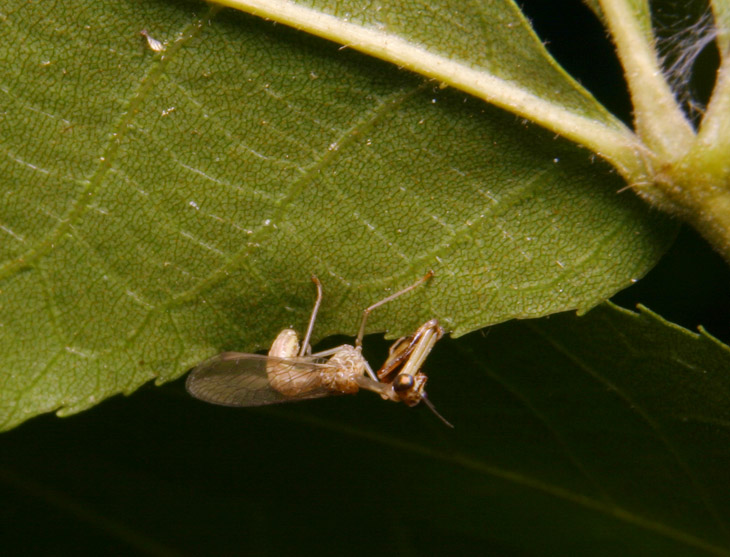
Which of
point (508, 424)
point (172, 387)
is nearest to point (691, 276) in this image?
point (508, 424)

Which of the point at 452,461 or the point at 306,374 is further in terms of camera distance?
the point at 306,374

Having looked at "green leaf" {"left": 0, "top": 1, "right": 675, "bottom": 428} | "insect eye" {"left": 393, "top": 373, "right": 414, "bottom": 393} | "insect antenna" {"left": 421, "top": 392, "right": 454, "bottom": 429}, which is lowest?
"insect antenna" {"left": 421, "top": 392, "right": 454, "bottom": 429}

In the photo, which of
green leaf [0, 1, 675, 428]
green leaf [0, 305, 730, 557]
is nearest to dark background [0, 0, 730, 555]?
green leaf [0, 305, 730, 557]

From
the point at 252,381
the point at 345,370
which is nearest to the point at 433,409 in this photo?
the point at 345,370

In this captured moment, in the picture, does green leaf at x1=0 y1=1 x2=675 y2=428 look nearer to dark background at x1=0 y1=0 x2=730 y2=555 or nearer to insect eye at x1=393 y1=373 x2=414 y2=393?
insect eye at x1=393 y1=373 x2=414 y2=393

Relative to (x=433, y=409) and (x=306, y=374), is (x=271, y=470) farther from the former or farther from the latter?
(x=433, y=409)

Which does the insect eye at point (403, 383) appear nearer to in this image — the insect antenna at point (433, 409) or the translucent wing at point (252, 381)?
the insect antenna at point (433, 409)

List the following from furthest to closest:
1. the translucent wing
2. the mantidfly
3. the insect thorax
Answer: the insect thorax
the translucent wing
the mantidfly
